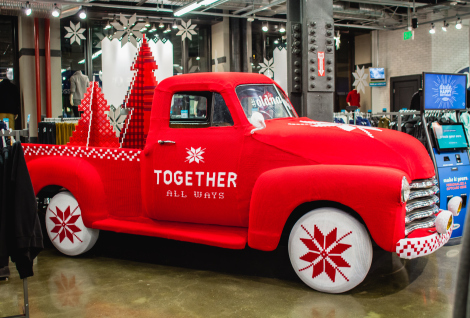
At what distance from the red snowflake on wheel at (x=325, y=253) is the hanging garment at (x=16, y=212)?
1889mm

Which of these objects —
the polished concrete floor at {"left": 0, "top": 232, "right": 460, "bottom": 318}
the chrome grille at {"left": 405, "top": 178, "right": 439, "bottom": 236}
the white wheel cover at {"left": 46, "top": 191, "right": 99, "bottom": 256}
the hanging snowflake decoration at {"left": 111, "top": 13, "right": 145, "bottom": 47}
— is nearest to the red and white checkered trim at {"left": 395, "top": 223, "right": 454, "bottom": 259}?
the chrome grille at {"left": 405, "top": 178, "right": 439, "bottom": 236}

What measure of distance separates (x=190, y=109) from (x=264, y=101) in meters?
0.68

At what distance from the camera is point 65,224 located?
4.74 metres

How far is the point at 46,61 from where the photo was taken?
12.9 metres

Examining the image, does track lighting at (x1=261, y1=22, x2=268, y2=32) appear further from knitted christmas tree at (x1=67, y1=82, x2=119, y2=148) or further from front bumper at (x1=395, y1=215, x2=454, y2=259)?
front bumper at (x1=395, y1=215, x2=454, y2=259)

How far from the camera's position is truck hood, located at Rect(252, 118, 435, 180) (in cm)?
364

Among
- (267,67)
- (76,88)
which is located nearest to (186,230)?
(76,88)

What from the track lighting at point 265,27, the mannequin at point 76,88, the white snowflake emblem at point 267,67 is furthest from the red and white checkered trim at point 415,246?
the track lighting at point 265,27

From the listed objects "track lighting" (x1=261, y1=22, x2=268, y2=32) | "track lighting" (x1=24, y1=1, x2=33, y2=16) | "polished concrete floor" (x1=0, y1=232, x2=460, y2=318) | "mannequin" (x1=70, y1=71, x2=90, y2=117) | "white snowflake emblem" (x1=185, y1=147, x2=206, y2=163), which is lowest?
"polished concrete floor" (x1=0, y1=232, x2=460, y2=318)

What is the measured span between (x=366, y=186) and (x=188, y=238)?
5.14ft

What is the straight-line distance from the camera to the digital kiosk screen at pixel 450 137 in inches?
200

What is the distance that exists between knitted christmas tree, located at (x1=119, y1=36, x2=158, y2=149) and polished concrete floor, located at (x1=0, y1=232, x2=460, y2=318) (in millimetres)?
1155

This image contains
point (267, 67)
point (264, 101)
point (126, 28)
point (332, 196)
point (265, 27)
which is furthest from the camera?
point (265, 27)

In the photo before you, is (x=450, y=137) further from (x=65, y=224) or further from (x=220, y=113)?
(x=65, y=224)
